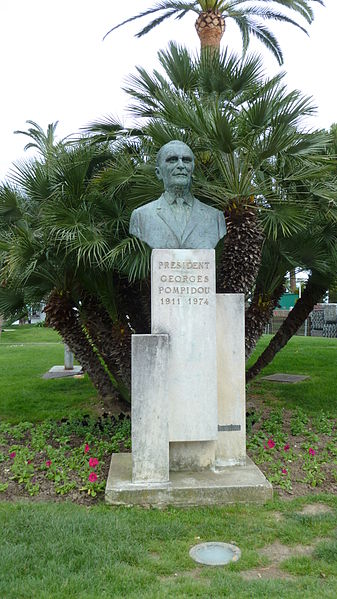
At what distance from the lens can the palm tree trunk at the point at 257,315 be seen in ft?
25.2

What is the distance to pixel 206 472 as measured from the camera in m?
5.29

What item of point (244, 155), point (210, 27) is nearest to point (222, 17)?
point (210, 27)

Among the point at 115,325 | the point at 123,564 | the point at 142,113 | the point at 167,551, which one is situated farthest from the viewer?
the point at 142,113

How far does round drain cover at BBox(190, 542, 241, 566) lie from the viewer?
3760 millimetres

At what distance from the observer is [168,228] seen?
207 inches

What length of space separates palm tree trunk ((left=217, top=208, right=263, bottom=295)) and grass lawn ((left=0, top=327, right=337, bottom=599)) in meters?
1.86

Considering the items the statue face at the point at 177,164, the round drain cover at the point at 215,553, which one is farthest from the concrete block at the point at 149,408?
the statue face at the point at 177,164

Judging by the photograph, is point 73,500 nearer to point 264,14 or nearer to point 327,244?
point 327,244

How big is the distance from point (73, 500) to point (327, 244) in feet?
15.0

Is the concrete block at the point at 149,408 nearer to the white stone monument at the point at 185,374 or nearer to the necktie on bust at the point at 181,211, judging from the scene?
the white stone monument at the point at 185,374

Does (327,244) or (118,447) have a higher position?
(327,244)

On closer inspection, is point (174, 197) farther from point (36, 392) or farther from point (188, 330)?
point (36, 392)

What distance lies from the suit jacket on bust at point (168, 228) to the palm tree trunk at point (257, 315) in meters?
2.57

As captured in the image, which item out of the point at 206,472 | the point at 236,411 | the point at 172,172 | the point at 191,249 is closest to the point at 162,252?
the point at 191,249
